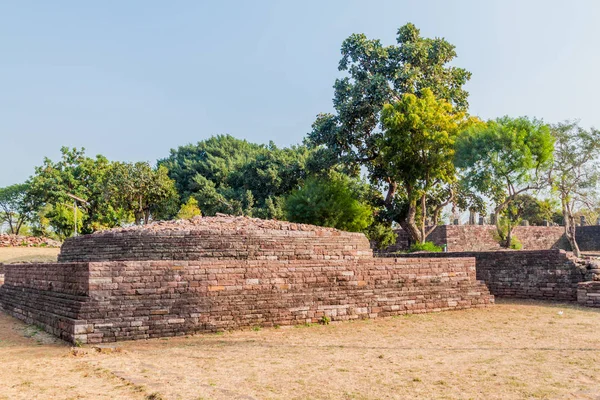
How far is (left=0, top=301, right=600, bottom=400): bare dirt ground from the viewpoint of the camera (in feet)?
15.3

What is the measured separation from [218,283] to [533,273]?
787cm

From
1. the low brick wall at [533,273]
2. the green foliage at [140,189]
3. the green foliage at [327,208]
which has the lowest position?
the low brick wall at [533,273]

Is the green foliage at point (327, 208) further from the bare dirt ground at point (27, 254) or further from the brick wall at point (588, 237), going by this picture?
the brick wall at point (588, 237)

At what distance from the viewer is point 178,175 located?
36.2 m

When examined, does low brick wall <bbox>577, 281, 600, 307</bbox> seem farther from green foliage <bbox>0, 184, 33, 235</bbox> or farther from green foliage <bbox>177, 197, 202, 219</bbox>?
green foliage <bbox>0, 184, 33, 235</bbox>

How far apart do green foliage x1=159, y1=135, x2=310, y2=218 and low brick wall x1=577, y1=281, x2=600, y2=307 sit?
1510 cm

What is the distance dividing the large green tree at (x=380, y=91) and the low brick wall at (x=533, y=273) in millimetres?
7571

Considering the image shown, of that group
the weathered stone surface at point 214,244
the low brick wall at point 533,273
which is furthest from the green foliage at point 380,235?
the weathered stone surface at point 214,244

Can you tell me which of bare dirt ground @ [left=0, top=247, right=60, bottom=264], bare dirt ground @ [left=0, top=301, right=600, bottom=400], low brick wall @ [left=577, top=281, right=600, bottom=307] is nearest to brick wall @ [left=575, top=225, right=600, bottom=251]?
low brick wall @ [left=577, top=281, right=600, bottom=307]

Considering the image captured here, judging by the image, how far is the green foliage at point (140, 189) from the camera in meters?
30.6

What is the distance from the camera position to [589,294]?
11.4 metres

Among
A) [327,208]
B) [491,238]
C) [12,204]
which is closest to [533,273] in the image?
[327,208]

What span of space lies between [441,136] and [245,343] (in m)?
14.0

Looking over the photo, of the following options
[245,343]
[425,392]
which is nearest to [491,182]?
[245,343]
